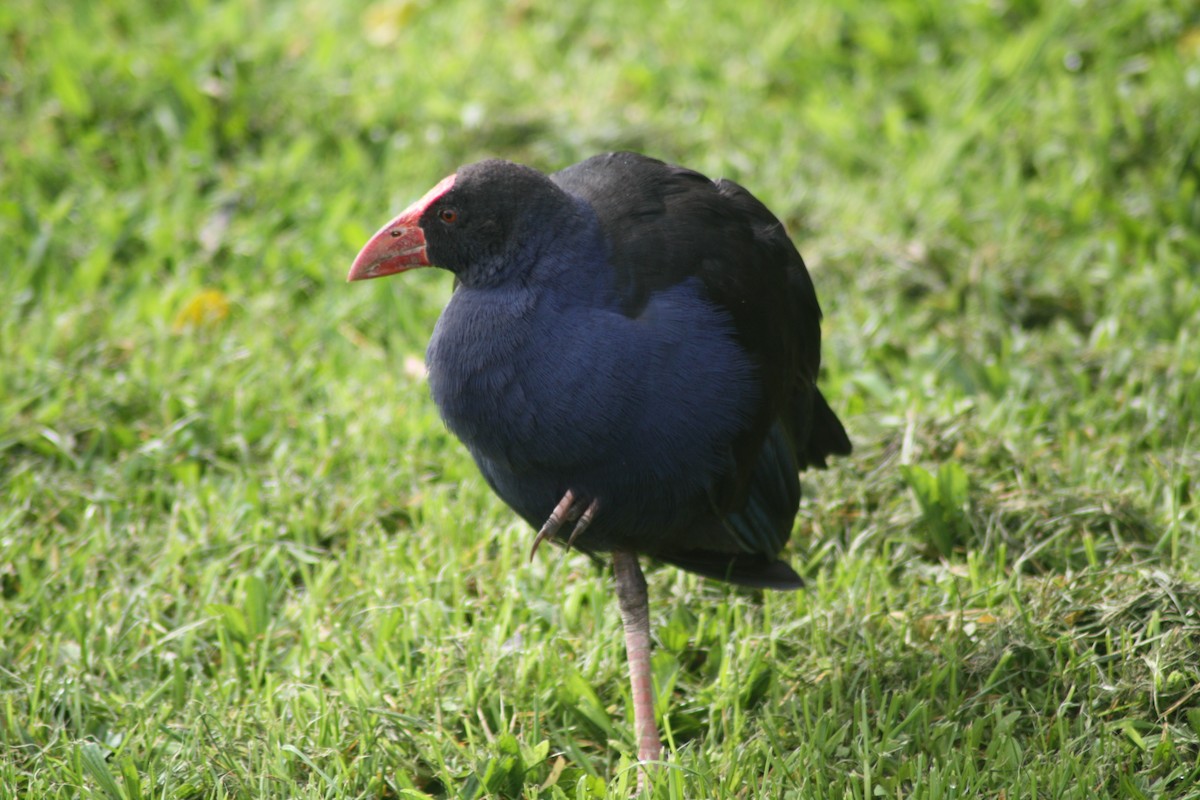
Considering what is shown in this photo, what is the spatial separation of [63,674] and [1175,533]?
8.44ft

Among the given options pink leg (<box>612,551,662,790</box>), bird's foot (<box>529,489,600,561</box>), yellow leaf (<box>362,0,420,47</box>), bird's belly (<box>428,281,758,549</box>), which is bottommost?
pink leg (<box>612,551,662,790</box>)

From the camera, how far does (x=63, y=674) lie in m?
3.04

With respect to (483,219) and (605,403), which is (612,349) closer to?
(605,403)

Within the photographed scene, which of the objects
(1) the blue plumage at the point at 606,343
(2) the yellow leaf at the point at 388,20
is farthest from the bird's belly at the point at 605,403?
(2) the yellow leaf at the point at 388,20

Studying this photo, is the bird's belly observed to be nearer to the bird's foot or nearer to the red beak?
the bird's foot

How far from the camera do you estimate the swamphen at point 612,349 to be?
261cm

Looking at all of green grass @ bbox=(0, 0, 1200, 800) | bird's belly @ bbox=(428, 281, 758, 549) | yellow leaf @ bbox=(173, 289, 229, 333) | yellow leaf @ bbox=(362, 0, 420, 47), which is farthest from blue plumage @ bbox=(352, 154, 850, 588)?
yellow leaf @ bbox=(362, 0, 420, 47)

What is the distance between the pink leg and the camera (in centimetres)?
286

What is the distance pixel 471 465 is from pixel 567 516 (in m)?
1.06

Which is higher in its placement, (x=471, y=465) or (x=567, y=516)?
(x=567, y=516)

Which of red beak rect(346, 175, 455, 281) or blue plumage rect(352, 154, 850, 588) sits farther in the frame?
red beak rect(346, 175, 455, 281)

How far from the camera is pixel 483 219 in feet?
8.91

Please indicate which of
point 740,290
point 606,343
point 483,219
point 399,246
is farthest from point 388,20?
point 606,343

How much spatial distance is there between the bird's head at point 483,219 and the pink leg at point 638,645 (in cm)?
69
